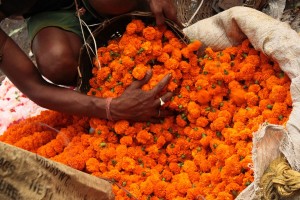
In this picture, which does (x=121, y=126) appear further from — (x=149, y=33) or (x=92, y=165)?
(x=149, y=33)

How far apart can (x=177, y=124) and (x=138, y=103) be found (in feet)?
0.86

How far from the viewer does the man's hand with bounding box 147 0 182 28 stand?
2.50 metres

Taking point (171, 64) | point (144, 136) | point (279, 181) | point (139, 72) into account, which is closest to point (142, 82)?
point (139, 72)

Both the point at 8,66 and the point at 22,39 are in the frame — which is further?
the point at 22,39

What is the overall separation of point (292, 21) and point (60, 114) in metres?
1.72

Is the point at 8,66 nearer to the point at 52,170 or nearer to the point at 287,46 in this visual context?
the point at 52,170

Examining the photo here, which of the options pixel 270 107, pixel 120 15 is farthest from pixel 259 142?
pixel 120 15

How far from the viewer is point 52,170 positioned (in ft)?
5.28

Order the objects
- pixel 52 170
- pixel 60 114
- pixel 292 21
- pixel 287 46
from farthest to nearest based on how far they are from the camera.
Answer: pixel 292 21 → pixel 60 114 → pixel 287 46 → pixel 52 170

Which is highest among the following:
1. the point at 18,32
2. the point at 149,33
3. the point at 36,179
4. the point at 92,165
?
the point at 36,179

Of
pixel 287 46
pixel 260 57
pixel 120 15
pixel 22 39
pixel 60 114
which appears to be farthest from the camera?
pixel 22 39

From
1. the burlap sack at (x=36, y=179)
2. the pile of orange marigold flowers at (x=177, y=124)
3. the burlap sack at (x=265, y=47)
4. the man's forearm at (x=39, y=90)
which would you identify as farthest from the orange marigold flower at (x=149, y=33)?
the burlap sack at (x=36, y=179)

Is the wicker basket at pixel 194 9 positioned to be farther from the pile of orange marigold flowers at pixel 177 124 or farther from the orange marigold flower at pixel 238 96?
the orange marigold flower at pixel 238 96

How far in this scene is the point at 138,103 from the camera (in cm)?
244
